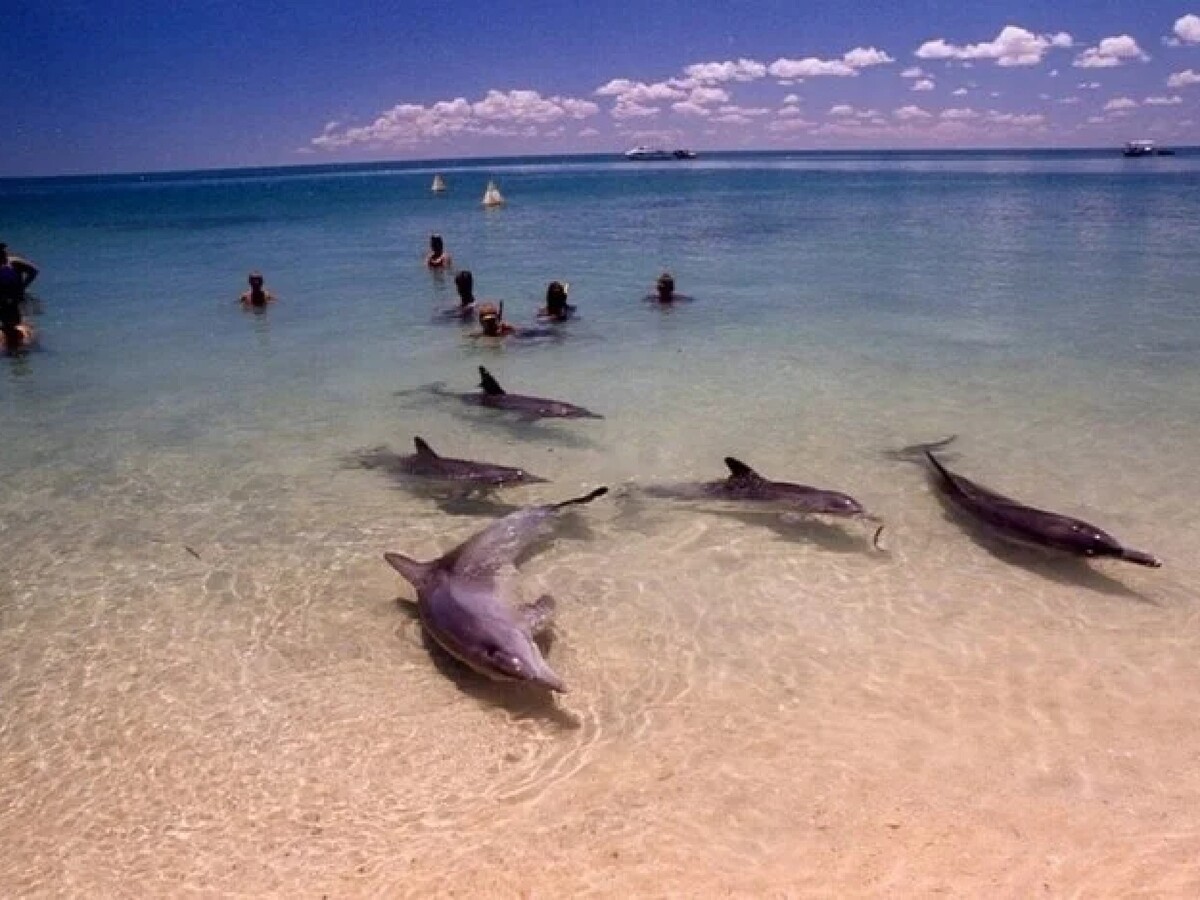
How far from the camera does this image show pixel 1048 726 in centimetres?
601

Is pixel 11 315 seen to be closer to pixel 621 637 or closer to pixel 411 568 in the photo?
pixel 411 568

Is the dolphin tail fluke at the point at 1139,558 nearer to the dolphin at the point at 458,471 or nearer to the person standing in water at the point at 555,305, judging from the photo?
the dolphin at the point at 458,471

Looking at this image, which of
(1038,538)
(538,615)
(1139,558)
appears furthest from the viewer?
(1038,538)

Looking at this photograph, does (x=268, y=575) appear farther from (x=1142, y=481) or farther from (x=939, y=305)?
(x=939, y=305)

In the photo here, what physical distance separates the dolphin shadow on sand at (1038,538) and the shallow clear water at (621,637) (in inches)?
4.4

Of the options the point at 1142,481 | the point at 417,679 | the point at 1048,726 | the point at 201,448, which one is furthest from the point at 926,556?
the point at 201,448

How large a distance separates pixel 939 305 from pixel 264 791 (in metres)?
20.2

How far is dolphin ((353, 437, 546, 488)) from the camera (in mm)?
9945

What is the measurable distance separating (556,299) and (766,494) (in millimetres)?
11643

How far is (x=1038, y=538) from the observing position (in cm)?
824

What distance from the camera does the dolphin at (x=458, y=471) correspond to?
995cm

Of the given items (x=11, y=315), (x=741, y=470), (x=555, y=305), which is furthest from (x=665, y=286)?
(x=11, y=315)

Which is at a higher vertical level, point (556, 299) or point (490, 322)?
point (556, 299)

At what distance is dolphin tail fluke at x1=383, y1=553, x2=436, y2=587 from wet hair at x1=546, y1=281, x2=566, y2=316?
12.8 m
